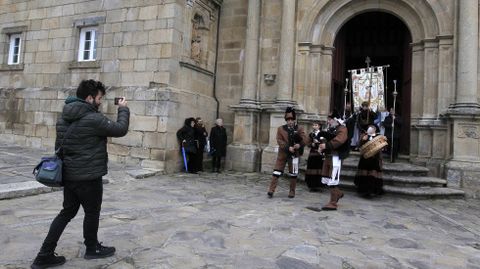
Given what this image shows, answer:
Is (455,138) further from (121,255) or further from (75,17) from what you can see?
(75,17)

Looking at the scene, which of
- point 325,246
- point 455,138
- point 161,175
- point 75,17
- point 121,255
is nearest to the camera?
point 121,255

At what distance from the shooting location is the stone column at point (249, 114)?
11.0 m

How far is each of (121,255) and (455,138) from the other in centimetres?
803

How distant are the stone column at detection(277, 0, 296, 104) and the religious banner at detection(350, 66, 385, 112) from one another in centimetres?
179

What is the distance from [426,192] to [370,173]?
1.30 meters

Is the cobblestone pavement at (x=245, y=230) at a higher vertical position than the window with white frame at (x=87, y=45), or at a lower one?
lower

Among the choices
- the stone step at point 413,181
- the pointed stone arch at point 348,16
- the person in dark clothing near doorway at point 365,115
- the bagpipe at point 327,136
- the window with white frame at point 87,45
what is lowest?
the stone step at point 413,181

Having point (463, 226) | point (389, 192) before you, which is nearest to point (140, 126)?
point (389, 192)

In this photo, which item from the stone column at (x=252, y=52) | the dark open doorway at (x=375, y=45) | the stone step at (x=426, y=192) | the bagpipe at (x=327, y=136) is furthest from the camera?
the dark open doorway at (x=375, y=45)

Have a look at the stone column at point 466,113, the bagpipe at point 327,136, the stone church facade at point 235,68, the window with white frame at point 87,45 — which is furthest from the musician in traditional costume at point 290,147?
the window with white frame at point 87,45

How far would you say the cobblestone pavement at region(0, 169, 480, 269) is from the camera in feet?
13.0

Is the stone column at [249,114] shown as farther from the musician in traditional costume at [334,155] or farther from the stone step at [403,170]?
the musician in traditional costume at [334,155]

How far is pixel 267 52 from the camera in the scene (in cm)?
1149

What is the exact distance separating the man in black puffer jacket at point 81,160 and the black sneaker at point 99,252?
0.12 feet
